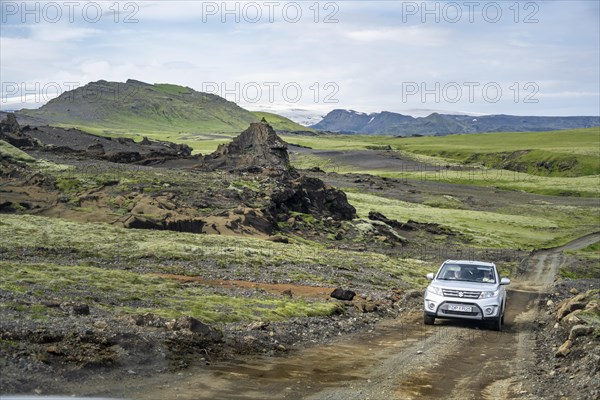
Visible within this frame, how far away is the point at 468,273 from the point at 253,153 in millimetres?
73855

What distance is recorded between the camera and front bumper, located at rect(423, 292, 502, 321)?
23281mm

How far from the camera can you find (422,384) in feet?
50.2

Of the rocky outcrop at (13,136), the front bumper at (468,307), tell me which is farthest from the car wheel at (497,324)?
the rocky outcrop at (13,136)

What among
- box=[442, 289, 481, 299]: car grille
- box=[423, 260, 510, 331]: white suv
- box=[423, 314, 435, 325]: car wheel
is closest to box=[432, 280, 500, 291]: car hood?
box=[423, 260, 510, 331]: white suv

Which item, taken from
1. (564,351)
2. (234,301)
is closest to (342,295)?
(234,301)

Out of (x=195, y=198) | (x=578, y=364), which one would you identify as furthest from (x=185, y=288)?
(x=195, y=198)

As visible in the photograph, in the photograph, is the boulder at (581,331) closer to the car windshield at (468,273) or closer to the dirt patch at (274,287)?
the car windshield at (468,273)

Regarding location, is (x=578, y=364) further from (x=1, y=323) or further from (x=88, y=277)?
(x=88, y=277)

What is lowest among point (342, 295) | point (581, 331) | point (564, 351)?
point (342, 295)

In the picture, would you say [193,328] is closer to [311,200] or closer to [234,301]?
[234,301]

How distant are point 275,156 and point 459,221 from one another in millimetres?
27528

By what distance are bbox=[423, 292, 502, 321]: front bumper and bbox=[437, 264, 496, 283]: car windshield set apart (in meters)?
1.56

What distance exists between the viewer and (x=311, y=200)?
74.1 meters

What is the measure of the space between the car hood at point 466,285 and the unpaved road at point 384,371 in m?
1.53
